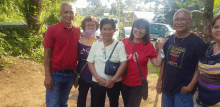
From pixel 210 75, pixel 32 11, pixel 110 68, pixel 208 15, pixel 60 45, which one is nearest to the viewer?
pixel 210 75

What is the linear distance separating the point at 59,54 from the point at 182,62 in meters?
1.71

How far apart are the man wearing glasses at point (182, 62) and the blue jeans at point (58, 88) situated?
1.47 meters

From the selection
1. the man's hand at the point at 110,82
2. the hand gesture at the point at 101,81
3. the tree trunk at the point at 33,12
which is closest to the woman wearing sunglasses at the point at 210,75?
the man's hand at the point at 110,82

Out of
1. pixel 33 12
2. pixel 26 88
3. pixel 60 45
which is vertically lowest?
pixel 26 88

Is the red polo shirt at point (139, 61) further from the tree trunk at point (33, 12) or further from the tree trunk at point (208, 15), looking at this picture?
the tree trunk at point (33, 12)

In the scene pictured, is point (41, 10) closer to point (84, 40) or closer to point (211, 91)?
point (84, 40)

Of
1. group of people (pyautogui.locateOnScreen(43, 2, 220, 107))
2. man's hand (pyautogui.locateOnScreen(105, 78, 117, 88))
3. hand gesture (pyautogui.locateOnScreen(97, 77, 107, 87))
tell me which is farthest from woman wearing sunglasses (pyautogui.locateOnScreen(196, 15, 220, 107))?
hand gesture (pyautogui.locateOnScreen(97, 77, 107, 87))

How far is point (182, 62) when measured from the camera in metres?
2.04

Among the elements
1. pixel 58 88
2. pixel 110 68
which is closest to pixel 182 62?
pixel 110 68

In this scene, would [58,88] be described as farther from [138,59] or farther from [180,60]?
[180,60]

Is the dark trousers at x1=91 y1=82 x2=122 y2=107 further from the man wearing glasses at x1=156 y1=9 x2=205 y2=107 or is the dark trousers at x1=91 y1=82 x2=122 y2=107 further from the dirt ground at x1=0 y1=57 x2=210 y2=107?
the dirt ground at x1=0 y1=57 x2=210 y2=107

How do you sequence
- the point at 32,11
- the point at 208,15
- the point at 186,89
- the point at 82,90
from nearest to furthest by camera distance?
the point at 186,89 < the point at 82,90 < the point at 208,15 < the point at 32,11

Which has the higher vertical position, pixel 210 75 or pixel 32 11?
pixel 32 11

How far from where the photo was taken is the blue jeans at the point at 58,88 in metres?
2.40
